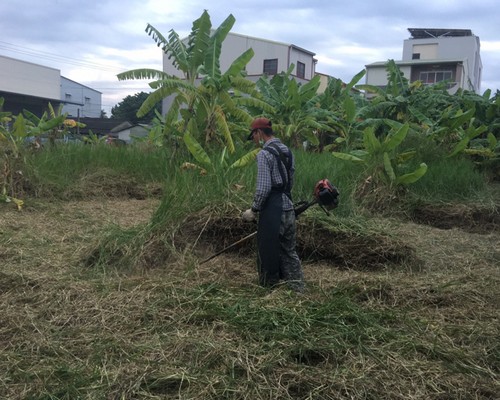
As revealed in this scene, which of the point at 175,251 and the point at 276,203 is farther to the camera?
the point at 175,251

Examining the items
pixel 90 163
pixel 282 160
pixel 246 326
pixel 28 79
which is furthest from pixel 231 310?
pixel 28 79

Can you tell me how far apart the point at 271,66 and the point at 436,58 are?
76.1 feet

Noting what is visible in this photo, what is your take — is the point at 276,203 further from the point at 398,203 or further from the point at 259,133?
the point at 398,203

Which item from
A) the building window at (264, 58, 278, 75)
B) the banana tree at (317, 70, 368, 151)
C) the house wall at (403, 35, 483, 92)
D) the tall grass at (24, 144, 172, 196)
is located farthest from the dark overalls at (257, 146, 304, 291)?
the house wall at (403, 35, 483, 92)

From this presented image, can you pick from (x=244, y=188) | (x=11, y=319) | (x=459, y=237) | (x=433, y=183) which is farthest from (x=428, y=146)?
(x=11, y=319)

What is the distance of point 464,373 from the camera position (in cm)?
311

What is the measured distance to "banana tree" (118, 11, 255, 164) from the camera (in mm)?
8938

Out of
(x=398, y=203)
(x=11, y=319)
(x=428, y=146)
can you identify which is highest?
(x=428, y=146)

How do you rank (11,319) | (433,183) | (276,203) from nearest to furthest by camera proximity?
(11,319)
(276,203)
(433,183)

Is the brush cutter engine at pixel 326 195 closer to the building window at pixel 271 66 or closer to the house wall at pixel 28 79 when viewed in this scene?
the building window at pixel 271 66

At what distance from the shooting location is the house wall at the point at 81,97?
56581 millimetres

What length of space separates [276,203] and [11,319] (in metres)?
2.32

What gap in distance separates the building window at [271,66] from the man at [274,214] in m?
35.6

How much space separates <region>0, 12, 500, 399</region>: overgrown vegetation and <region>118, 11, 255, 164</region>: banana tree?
4 cm
